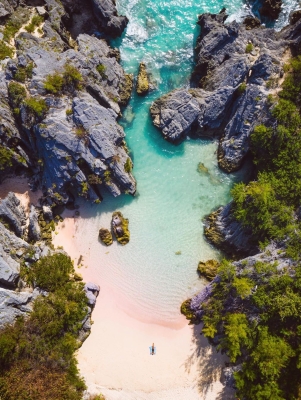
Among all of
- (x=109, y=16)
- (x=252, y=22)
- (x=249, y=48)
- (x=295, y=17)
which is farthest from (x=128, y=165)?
(x=295, y=17)

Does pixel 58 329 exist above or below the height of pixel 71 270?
below

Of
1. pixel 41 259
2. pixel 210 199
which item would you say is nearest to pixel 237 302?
pixel 210 199

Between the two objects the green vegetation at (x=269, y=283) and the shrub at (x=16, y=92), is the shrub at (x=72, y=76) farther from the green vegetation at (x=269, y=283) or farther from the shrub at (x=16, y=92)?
the green vegetation at (x=269, y=283)

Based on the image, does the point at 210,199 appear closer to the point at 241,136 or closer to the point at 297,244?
the point at 241,136

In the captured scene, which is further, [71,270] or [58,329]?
[71,270]

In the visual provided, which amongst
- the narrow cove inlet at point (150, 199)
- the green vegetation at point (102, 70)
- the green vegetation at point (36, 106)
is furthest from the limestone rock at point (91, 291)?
the green vegetation at point (102, 70)

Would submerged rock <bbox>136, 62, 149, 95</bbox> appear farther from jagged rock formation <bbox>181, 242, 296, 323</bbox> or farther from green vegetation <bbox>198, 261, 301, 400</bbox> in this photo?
green vegetation <bbox>198, 261, 301, 400</bbox>

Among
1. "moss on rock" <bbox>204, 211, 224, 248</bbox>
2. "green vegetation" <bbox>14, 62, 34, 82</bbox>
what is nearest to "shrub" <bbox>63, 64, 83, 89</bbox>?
"green vegetation" <bbox>14, 62, 34, 82</bbox>
